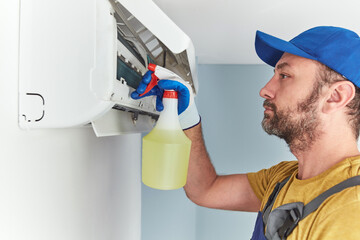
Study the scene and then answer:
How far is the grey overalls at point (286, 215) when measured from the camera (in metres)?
0.92

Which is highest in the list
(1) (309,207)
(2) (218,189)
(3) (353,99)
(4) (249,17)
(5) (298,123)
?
(4) (249,17)

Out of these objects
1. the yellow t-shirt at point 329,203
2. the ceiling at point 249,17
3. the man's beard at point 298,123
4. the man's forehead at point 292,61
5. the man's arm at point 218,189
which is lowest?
the man's arm at point 218,189

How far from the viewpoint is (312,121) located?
1.10 meters

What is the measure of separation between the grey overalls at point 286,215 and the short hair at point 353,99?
1.05 ft

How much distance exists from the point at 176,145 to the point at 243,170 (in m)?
1.48

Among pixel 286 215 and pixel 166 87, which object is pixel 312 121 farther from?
pixel 166 87

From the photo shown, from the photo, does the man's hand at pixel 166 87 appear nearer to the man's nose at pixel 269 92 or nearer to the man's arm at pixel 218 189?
the man's nose at pixel 269 92

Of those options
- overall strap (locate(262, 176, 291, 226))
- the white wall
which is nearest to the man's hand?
the white wall

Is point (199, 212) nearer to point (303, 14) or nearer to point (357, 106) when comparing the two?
point (357, 106)

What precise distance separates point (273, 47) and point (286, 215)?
70 centimetres

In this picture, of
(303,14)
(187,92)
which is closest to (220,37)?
(303,14)

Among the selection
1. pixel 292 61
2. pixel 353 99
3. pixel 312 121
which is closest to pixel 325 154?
pixel 312 121

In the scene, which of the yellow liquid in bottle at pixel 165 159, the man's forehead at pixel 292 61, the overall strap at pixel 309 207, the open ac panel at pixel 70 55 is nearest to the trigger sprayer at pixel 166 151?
the yellow liquid in bottle at pixel 165 159

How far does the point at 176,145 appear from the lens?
0.82 m
